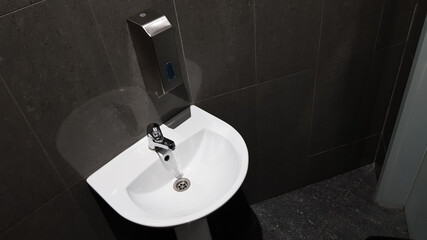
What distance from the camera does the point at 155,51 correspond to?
1.18m

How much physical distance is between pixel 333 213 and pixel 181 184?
99 cm

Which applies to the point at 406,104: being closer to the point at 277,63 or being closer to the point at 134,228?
the point at 277,63

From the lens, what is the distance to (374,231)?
1927mm

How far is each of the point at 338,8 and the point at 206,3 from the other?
53 centimetres

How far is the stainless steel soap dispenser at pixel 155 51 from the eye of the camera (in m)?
1.15

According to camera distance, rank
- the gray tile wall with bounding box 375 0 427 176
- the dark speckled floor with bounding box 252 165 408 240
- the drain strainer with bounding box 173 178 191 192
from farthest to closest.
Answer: the dark speckled floor with bounding box 252 165 408 240 → the gray tile wall with bounding box 375 0 427 176 → the drain strainer with bounding box 173 178 191 192

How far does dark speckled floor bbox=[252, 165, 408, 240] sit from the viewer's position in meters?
1.94

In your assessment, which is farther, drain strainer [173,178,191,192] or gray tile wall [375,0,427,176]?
gray tile wall [375,0,427,176]

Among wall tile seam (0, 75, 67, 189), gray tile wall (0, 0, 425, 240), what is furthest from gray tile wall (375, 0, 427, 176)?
wall tile seam (0, 75, 67, 189)

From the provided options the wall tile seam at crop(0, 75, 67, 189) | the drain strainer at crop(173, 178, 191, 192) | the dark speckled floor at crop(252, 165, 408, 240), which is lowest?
the dark speckled floor at crop(252, 165, 408, 240)

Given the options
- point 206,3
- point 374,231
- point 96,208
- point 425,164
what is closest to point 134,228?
point 96,208

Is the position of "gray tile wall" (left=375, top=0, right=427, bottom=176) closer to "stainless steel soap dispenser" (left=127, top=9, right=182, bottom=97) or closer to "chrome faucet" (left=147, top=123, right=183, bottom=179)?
"stainless steel soap dispenser" (left=127, top=9, right=182, bottom=97)

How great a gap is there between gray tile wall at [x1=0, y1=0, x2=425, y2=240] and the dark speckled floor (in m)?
0.17

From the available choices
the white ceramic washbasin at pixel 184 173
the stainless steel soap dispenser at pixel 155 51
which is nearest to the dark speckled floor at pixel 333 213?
the white ceramic washbasin at pixel 184 173
